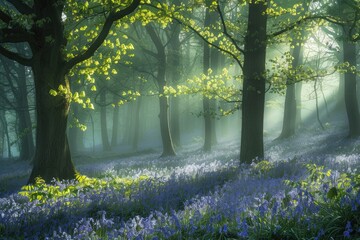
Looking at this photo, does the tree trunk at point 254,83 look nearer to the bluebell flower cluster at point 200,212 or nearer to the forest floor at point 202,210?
the forest floor at point 202,210

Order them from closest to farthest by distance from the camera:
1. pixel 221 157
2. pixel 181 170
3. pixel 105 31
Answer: pixel 105 31, pixel 181 170, pixel 221 157

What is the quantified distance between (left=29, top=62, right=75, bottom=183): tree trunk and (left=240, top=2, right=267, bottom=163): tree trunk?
16.2 feet

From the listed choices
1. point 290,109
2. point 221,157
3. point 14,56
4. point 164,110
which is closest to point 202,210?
point 14,56

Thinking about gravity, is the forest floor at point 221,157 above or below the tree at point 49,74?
below

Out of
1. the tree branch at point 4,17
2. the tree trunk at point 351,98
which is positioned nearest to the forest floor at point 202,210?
the tree branch at point 4,17

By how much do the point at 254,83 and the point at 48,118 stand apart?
5.60 meters

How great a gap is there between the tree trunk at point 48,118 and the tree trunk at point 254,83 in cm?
492

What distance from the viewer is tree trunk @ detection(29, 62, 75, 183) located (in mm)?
9727

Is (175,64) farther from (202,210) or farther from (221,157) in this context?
(202,210)

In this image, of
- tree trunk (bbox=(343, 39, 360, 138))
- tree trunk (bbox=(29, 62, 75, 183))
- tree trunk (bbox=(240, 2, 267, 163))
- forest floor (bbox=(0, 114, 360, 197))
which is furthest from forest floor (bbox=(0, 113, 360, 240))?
tree trunk (bbox=(343, 39, 360, 138))

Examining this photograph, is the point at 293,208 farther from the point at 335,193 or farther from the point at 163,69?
the point at 163,69

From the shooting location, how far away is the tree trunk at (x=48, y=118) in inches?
383

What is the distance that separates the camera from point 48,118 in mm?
9750

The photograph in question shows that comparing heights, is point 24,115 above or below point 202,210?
above
